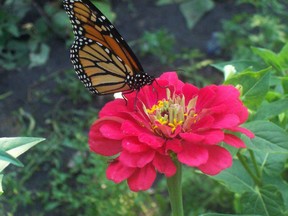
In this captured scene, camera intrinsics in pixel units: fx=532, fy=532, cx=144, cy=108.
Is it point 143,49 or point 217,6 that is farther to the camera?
point 217,6

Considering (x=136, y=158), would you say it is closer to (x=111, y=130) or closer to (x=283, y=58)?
(x=111, y=130)

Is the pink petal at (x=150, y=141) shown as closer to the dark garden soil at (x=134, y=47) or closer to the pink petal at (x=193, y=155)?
the pink petal at (x=193, y=155)

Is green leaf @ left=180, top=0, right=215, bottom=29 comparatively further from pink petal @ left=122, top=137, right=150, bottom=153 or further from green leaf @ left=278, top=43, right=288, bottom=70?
pink petal @ left=122, top=137, right=150, bottom=153

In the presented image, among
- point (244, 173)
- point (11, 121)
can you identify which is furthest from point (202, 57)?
point (244, 173)

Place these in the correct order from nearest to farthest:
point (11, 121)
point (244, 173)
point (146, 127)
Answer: point (146, 127) < point (244, 173) < point (11, 121)

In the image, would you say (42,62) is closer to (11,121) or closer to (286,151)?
(11,121)

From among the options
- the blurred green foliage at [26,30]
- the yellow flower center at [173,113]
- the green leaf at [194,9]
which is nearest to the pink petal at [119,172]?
the yellow flower center at [173,113]

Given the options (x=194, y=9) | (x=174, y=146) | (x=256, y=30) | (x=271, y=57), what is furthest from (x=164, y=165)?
(x=194, y=9)

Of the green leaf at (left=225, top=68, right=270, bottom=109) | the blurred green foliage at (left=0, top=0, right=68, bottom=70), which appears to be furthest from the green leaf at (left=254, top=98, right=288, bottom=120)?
the blurred green foliage at (left=0, top=0, right=68, bottom=70)
